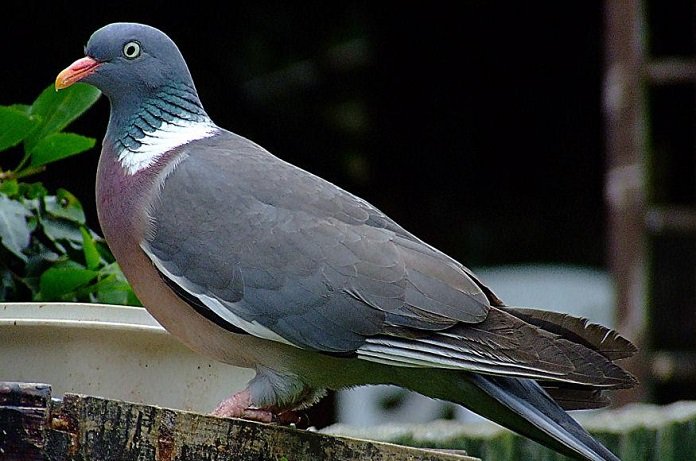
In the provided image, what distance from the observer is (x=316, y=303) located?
2467 millimetres

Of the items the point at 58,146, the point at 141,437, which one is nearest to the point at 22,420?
the point at 141,437

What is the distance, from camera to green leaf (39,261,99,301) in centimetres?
269

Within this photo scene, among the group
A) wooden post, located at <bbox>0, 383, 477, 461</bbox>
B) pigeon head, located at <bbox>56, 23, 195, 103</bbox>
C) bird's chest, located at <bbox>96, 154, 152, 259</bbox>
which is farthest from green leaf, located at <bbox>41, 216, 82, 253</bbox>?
wooden post, located at <bbox>0, 383, 477, 461</bbox>

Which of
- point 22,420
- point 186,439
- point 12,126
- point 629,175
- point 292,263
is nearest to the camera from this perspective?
point 22,420

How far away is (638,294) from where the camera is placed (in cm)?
596

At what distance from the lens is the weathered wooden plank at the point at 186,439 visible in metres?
2.01

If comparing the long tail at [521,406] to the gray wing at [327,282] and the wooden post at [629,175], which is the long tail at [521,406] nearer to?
the gray wing at [327,282]

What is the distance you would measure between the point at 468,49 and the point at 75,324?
20.3 feet

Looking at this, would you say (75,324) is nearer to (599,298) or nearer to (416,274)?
(416,274)

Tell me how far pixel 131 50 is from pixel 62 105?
220mm

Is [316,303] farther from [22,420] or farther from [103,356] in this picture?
[22,420]

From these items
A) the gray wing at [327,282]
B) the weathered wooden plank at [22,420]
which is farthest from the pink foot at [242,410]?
the weathered wooden plank at [22,420]

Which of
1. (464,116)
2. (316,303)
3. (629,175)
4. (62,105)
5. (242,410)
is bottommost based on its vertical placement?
(242,410)

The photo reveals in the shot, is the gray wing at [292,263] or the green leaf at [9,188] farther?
the green leaf at [9,188]
